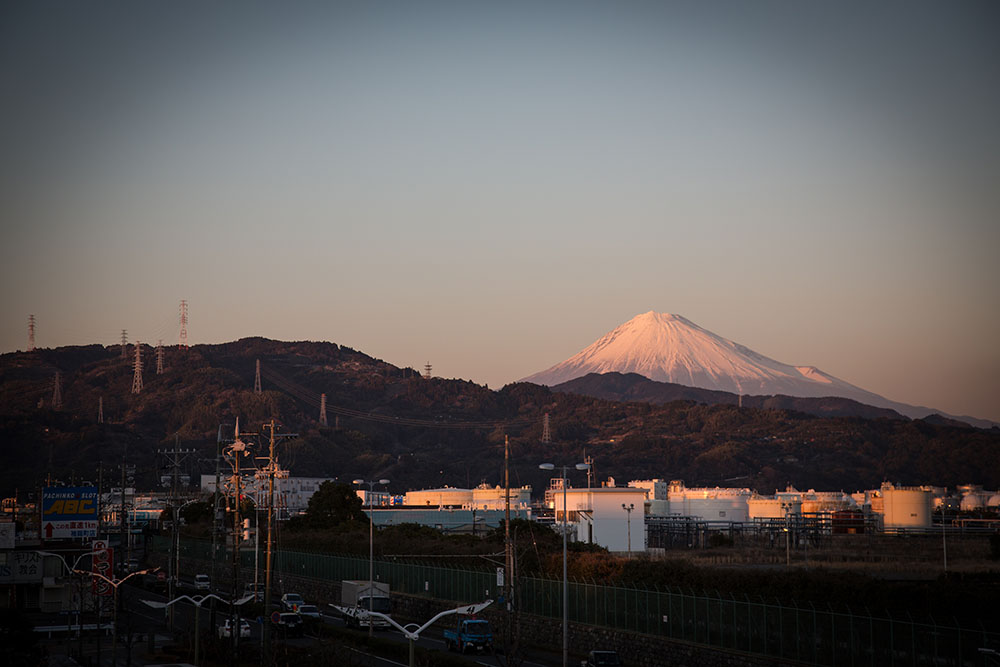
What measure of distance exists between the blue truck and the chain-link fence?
3704 mm

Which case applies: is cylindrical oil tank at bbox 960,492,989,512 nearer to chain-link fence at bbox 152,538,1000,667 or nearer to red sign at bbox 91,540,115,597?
chain-link fence at bbox 152,538,1000,667

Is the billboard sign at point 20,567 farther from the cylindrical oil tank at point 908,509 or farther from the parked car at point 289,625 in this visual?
the cylindrical oil tank at point 908,509

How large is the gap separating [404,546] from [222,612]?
15.5 meters

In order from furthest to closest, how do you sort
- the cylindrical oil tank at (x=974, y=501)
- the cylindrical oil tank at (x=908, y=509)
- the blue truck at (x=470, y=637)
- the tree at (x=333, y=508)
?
the cylindrical oil tank at (x=974, y=501) → the cylindrical oil tank at (x=908, y=509) → the tree at (x=333, y=508) → the blue truck at (x=470, y=637)

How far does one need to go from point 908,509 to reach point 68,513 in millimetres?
82413

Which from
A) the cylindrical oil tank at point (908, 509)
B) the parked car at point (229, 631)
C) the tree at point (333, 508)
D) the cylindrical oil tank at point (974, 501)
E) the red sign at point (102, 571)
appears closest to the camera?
the parked car at point (229, 631)

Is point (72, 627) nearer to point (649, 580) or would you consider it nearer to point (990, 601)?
point (649, 580)

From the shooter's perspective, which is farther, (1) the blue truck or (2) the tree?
(2) the tree

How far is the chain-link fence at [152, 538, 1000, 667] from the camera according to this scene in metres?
35.6

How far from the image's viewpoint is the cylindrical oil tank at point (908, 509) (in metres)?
118

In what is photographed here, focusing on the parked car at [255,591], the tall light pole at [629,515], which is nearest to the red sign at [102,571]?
the parked car at [255,591]

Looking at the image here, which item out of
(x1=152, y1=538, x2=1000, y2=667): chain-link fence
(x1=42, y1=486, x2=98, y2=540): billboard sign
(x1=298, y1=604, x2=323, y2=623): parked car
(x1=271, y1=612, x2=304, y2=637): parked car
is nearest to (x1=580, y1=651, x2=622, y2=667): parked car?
(x1=152, y1=538, x2=1000, y2=667): chain-link fence

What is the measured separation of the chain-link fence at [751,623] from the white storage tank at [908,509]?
6780cm

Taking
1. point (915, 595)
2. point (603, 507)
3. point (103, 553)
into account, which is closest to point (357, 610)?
point (103, 553)
